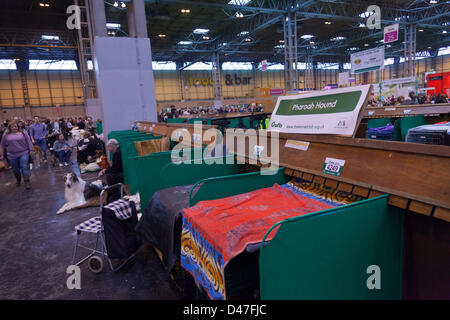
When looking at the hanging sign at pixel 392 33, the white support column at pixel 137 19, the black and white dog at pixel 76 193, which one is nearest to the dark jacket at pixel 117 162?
the black and white dog at pixel 76 193

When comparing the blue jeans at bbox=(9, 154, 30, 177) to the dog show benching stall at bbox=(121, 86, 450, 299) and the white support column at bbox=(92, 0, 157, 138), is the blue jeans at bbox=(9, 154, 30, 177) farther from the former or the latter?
the dog show benching stall at bbox=(121, 86, 450, 299)

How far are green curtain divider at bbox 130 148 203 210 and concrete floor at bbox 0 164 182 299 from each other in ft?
2.34

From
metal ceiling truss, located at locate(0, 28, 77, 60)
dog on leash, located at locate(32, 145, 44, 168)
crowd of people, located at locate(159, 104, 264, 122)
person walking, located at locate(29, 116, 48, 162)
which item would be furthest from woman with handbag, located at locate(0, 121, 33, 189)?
metal ceiling truss, located at locate(0, 28, 77, 60)

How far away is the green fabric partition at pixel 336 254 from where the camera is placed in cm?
116

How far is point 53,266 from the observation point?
10.3 feet

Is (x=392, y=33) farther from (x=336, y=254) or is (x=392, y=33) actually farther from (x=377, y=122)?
(x=336, y=254)

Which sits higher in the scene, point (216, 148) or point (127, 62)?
point (127, 62)

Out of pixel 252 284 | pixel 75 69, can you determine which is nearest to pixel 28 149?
pixel 252 284

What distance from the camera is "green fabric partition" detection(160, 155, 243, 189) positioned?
3.03 meters

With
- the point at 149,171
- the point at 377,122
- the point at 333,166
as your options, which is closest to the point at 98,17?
the point at 149,171

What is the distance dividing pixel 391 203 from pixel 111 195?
3589 millimetres

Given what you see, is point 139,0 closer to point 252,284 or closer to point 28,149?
point 28,149
